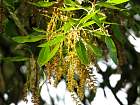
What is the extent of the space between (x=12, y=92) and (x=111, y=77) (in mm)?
493

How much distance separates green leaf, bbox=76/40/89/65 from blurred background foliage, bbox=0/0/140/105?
0.81ft

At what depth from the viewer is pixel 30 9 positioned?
4.01ft

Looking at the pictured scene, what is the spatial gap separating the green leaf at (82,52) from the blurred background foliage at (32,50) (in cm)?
25

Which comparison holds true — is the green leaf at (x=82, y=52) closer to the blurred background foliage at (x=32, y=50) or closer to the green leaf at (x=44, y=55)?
the green leaf at (x=44, y=55)

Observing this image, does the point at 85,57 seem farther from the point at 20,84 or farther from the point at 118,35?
the point at 20,84

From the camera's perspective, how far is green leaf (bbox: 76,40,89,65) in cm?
91

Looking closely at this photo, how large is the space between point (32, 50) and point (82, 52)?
1.27 feet

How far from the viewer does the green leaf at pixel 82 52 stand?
0.91m

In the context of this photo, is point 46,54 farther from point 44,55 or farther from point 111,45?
point 111,45

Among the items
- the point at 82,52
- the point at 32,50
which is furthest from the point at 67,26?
the point at 32,50

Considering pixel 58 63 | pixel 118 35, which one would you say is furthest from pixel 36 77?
pixel 118 35

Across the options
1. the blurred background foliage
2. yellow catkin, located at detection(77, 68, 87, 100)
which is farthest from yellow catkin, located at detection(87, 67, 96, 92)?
the blurred background foliage

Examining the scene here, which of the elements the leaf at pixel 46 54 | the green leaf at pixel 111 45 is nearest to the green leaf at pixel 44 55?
the leaf at pixel 46 54

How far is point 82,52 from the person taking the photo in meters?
0.92
